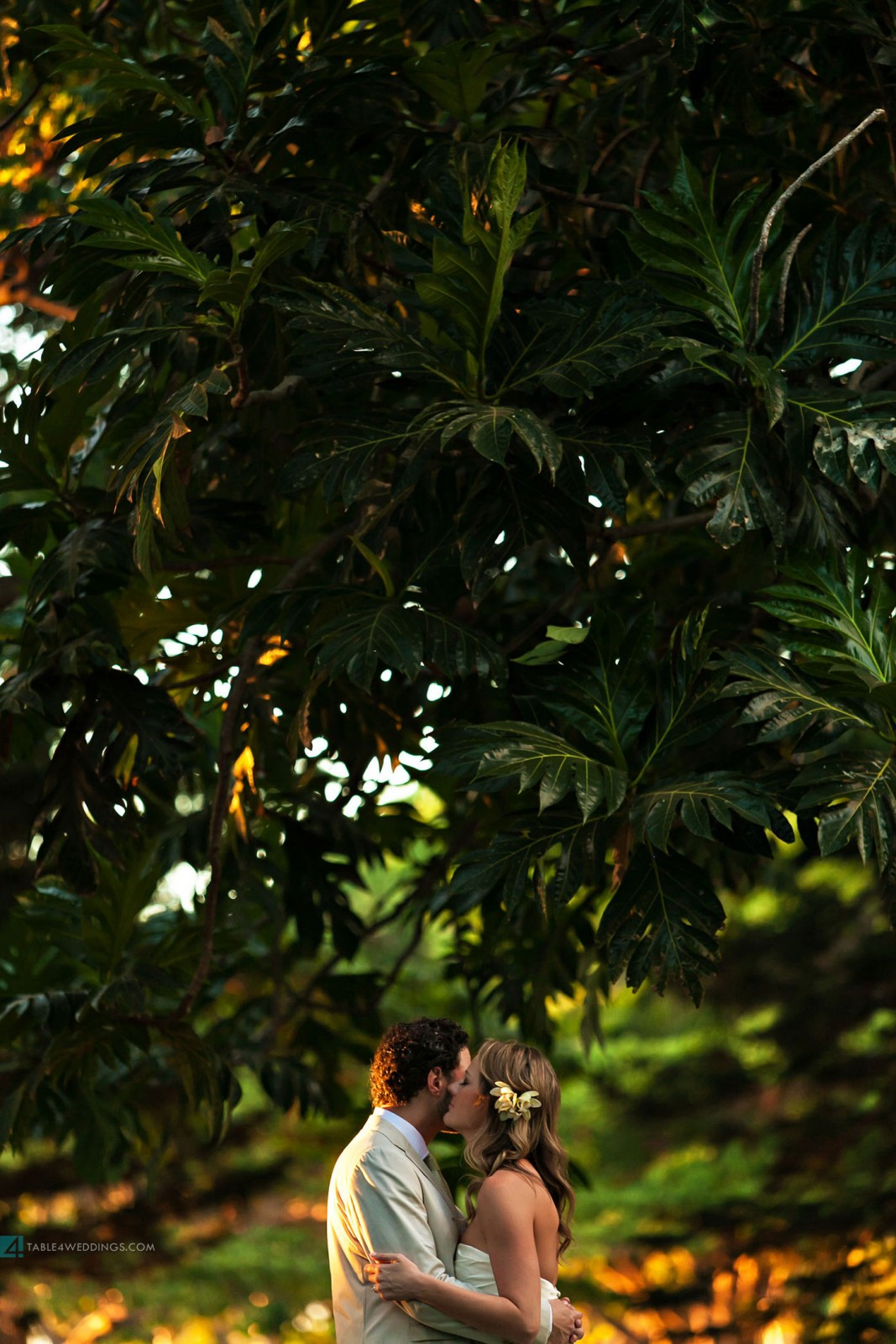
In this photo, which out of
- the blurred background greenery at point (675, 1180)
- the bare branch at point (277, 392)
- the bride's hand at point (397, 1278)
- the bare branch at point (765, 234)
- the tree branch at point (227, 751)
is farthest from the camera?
the blurred background greenery at point (675, 1180)

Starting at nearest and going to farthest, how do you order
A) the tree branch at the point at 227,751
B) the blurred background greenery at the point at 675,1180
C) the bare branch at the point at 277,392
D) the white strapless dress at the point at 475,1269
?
the white strapless dress at the point at 475,1269
the bare branch at the point at 277,392
the tree branch at the point at 227,751
the blurred background greenery at the point at 675,1180

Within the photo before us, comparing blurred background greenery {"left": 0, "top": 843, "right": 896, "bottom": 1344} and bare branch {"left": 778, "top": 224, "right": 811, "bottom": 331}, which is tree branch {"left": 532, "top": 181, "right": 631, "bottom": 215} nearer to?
bare branch {"left": 778, "top": 224, "right": 811, "bottom": 331}

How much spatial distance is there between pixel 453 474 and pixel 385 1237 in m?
1.43

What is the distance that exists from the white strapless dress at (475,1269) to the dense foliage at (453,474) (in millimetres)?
513

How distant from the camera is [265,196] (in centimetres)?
262

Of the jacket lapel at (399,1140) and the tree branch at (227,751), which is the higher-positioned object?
the tree branch at (227,751)

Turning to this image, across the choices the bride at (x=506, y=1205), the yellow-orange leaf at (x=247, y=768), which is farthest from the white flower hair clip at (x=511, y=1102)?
the yellow-orange leaf at (x=247, y=768)

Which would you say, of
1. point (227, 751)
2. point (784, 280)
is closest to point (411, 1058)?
point (227, 751)

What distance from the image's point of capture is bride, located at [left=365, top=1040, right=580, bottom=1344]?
219cm

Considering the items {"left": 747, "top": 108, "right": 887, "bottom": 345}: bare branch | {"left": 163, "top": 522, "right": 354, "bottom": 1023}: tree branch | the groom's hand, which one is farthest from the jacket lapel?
{"left": 747, "top": 108, "right": 887, "bottom": 345}: bare branch

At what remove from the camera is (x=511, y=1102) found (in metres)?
2.33

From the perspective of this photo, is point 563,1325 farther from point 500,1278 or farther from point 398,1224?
point 398,1224

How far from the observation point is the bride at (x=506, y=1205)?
2.19m

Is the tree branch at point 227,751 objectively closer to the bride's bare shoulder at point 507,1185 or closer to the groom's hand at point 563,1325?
the bride's bare shoulder at point 507,1185
